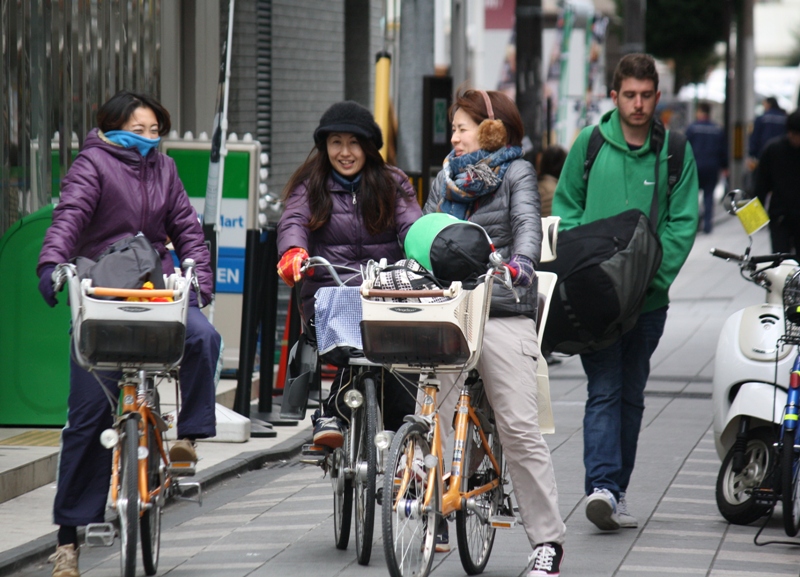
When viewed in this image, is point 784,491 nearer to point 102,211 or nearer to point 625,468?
point 625,468

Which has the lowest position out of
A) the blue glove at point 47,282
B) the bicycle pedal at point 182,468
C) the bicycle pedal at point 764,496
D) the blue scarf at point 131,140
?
the bicycle pedal at point 764,496

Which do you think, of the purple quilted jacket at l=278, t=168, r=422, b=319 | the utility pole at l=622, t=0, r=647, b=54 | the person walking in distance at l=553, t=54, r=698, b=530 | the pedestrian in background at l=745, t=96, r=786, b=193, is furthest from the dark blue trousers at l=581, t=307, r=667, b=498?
the pedestrian in background at l=745, t=96, r=786, b=193

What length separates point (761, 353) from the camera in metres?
6.37

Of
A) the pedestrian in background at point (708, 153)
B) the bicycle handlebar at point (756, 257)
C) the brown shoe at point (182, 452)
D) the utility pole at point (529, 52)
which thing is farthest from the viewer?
the pedestrian in background at point (708, 153)

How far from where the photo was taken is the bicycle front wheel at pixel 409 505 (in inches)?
183

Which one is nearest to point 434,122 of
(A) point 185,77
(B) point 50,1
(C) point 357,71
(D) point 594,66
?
(A) point 185,77

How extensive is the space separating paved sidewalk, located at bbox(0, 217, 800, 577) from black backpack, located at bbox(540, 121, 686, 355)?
2.92 ft

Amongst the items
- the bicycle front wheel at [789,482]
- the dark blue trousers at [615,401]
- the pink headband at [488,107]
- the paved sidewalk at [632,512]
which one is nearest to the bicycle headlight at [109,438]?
the paved sidewalk at [632,512]

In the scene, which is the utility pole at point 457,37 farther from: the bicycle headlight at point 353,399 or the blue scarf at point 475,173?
the bicycle headlight at point 353,399

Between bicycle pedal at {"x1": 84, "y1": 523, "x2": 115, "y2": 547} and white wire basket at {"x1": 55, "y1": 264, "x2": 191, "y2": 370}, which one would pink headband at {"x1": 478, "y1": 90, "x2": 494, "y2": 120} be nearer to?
white wire basket at {"x1": 55, "y1": 264, "x2": 191, "y2": 370}

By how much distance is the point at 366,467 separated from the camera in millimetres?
5277

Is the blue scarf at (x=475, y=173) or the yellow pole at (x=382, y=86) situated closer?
Answer: the blue scarf at (x=475, y=173)

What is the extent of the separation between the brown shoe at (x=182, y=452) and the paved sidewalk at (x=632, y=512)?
1.45ft

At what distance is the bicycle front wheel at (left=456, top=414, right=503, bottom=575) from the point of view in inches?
198
